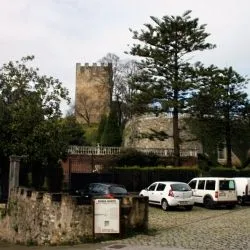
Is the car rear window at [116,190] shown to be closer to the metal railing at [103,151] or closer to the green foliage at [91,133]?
the metal railing at [103,151]

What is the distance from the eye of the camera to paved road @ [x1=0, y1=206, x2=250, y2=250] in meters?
17.2

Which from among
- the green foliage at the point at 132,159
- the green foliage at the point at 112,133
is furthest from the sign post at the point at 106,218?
the green foliage at the point at 112,133

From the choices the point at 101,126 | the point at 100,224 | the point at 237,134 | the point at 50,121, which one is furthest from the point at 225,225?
the point at 101,126

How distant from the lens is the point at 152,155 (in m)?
52.3

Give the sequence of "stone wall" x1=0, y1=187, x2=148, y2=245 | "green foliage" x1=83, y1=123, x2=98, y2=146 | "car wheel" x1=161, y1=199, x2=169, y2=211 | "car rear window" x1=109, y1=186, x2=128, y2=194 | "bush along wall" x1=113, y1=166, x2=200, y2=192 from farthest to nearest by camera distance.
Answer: "green foliage" x1=83, y1=123, x2=98, y2=146
"bush along wall" x1=113, y1=166, x2=200, y2=192
"car wheel" x1=161, y1=199, x2=169, y2=211
"car rear window" x1=109, y1=186, x2=128, y2=194
"stone wall" x1=0, y1=187, x2=148, y2=245

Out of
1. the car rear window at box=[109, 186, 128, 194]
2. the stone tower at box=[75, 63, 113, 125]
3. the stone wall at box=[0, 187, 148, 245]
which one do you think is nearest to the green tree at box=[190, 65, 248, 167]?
the car rear window at box=[109, 186, 128, 194]

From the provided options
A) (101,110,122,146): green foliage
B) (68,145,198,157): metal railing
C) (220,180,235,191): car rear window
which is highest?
(101,110,122,146): green foliage

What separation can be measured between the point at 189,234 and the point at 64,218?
441cm

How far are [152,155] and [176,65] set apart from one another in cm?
888

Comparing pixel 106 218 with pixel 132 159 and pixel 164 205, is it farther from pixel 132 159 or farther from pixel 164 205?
pixel 132 159

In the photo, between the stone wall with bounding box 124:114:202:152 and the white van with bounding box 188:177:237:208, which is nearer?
the white van with bounding box 188:177:237:208

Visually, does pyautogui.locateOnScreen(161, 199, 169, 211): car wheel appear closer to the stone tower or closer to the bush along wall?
the bush along wall

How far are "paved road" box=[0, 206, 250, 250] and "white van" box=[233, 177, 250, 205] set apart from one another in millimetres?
6743

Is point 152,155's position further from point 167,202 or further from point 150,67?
point 167,202
